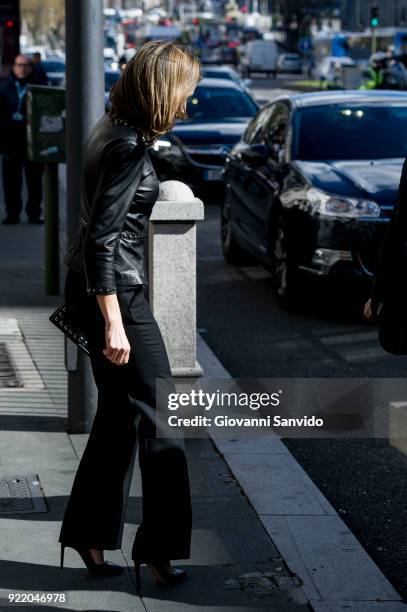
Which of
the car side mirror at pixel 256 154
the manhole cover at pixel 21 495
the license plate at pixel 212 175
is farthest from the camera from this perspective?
the license plate at pixel 212 175

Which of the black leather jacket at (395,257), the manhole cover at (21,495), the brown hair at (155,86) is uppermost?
the brown hair at (155,86)

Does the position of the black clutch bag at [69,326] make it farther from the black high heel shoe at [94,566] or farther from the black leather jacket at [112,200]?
the black high heel shoe at [94,566]

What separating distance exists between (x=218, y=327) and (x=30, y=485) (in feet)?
14.3

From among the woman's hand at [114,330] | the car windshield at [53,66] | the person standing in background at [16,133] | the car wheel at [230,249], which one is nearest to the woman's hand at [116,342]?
the woman's hand at [114,330]

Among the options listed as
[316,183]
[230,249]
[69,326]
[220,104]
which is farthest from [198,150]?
[69,326]

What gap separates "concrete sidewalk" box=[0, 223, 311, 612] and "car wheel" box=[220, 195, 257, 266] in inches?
200

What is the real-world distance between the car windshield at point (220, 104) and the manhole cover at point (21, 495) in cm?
1441

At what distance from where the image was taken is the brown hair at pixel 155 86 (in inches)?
166

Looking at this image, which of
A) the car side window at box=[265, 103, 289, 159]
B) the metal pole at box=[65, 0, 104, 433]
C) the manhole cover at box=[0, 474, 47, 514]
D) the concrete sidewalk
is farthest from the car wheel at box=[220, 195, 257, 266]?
the manhole cover at box=[0, 474, 47, 514]

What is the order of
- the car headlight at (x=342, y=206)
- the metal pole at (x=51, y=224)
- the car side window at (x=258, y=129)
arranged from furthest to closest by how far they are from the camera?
the car side window at (x=258, y=129) < the metal pole at (x=51, y=224) < the car headlight at (x=342, y=206)

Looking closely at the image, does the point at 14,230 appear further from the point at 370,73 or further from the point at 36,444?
the point at 370,73

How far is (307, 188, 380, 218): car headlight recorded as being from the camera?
9.84 meters

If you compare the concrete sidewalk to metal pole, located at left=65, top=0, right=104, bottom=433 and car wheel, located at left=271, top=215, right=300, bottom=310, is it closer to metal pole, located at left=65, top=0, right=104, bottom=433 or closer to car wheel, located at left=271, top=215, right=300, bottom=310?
metal pole, located at left=65, top=0, right=104, bottom=433

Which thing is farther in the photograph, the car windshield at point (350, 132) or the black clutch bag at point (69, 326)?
the car windshield at point (350, 132)
